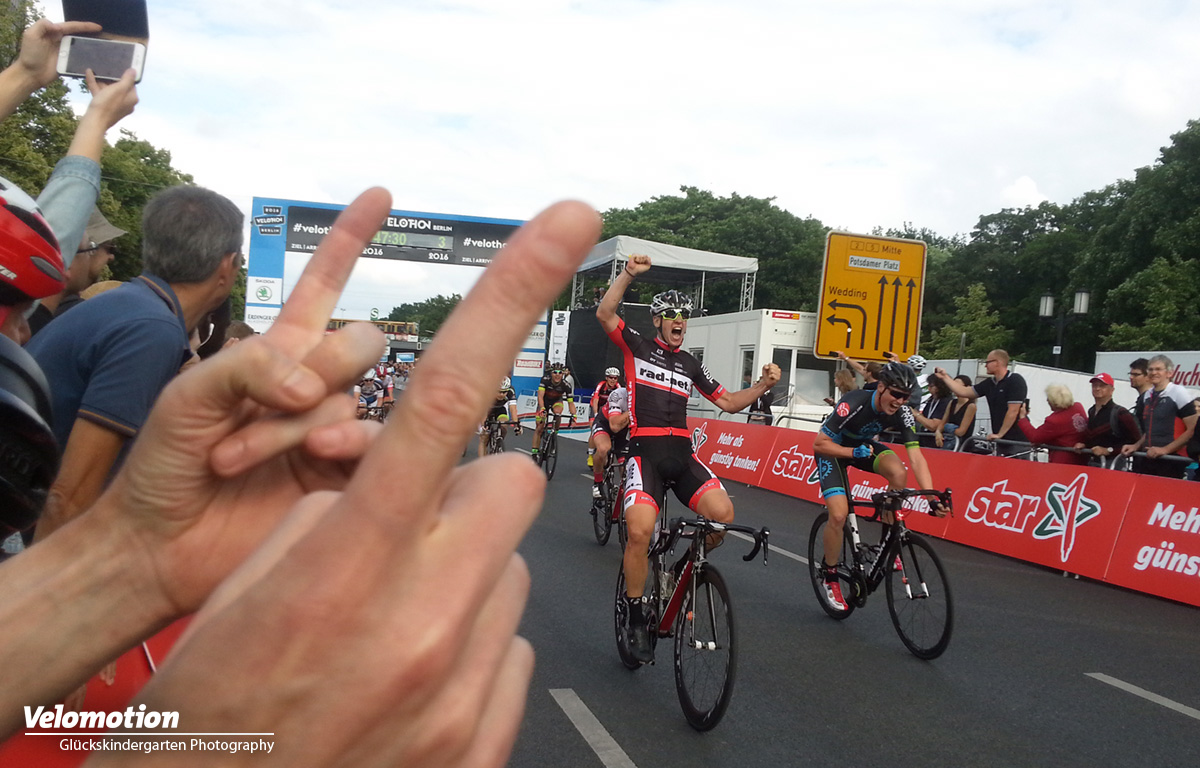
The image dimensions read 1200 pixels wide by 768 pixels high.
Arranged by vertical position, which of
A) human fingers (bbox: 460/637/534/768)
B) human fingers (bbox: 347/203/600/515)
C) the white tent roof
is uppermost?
the white tent roof

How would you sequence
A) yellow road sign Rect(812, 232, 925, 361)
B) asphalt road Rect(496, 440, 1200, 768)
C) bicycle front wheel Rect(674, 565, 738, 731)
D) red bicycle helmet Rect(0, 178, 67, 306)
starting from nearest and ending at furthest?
1. red bicycle helmet Rect(0, 178, 67, 306)
2. asphalt road Rect(496, 440, 1200, 768)
3. bicycle front wheel Rect(674, 565, 738, 731)
4. yellow road sign Rect(812, 232, 925, 361)

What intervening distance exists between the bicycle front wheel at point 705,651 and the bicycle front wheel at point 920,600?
6.51 ft

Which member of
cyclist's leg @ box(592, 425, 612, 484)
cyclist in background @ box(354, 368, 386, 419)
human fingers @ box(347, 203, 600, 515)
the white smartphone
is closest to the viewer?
human fingers @ box(347, 203, 600, 515)

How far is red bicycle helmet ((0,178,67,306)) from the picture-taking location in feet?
4.31

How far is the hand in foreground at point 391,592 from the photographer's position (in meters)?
0.60

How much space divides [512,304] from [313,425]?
441mm

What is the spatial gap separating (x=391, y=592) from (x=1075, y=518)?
1130 centimetres

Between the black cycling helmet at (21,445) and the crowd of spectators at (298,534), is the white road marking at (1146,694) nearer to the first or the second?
the crowd of spectators at (298,534)

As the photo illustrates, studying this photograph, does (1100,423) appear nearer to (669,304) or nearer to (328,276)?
(669,304)

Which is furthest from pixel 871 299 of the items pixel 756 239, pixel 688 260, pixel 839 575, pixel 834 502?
pixel 756 239

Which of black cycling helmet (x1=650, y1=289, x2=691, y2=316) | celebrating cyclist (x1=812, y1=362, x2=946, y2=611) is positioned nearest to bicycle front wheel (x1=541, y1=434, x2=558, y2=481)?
celebrating cyclist (x1=812, y1=362, x2=946, y2=611)

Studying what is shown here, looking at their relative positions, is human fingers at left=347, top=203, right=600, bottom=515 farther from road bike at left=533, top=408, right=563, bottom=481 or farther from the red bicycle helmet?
road bike at left=533, top=408, right=563, bottom=481

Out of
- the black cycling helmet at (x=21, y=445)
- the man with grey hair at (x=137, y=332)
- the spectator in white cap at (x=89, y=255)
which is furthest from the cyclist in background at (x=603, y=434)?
the black cycling helmet at (x=21, y=445)

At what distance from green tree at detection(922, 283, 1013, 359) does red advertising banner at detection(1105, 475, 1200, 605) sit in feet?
128
